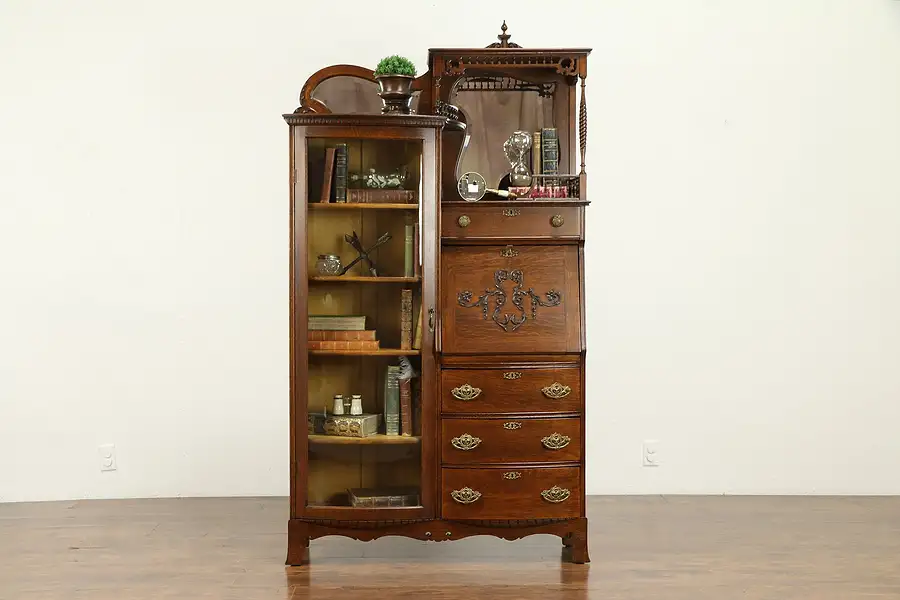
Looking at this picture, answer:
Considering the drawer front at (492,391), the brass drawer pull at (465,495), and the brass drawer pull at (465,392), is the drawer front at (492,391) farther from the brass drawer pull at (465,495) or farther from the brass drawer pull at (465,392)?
the brass drawer pull at (465,495)

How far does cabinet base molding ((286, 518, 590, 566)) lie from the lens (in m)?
3.26

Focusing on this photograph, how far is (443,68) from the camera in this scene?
134 inches

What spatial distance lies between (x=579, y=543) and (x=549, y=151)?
148cm

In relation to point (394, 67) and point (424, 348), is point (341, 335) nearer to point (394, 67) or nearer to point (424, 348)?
point (424, 348)

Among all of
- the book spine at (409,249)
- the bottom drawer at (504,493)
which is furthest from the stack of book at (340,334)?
the bottom drawer at (504,493)

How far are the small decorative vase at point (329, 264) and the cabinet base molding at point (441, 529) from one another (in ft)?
2.97

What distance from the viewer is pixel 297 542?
325 centimetres

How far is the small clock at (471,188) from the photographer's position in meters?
3.38

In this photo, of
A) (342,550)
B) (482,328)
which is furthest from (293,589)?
(482,328)
